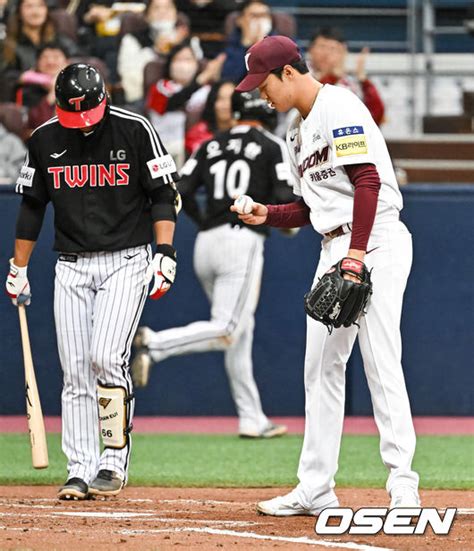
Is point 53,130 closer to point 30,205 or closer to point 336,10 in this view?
point 30,205

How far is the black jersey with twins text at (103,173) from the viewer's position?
5891mm

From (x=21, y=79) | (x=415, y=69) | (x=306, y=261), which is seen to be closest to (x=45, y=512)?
(x=306, y=261)

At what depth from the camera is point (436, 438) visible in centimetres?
854

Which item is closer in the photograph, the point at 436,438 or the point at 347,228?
the point at 347,228

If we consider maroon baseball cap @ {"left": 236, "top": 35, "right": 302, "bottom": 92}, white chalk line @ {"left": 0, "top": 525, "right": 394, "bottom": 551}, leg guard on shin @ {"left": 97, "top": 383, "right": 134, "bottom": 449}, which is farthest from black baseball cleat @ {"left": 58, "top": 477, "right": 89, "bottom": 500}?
maroon baseball cap @ {"left": 236, "top": 35, "right": 302, "bottom": 92}

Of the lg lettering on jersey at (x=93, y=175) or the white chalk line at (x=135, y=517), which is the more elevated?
the lg lettering on jersey at (x=93, y=175)

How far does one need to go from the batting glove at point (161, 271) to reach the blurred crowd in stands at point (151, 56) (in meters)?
4.25

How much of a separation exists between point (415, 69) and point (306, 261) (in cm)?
359

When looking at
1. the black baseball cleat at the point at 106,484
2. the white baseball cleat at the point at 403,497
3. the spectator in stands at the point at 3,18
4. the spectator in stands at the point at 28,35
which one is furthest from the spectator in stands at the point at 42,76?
the white baseball cleat at the point at 403,497

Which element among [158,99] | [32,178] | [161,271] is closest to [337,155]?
[161,271]

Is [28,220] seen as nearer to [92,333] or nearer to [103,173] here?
[103,173]

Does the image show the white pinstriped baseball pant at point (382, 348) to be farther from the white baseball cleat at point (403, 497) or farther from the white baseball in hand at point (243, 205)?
the white baseball in hand at point (243, 205)

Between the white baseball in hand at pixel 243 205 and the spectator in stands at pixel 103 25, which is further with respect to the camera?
the spectator in stands at pixel 103 25

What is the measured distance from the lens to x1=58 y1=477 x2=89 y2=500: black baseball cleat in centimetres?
574
